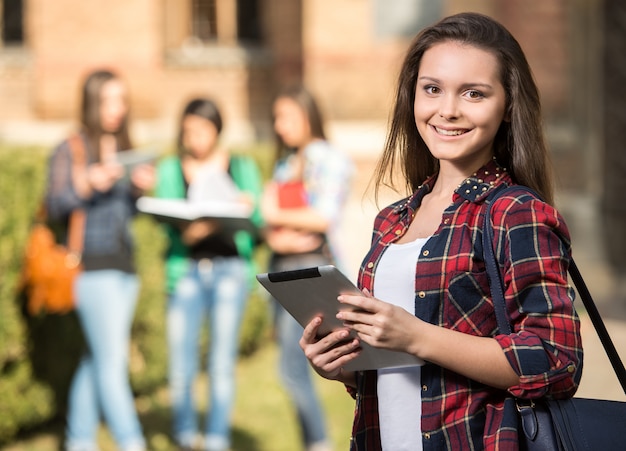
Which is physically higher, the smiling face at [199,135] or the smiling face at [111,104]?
the smiling face at [111,104]

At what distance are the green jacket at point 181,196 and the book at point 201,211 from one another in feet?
0.22

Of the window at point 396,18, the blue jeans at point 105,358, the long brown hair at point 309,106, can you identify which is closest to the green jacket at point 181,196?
the blue jeans at point 105,358

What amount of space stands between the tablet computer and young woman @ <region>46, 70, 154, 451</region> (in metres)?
3.63

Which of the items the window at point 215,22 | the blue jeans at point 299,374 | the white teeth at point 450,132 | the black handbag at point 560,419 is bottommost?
the blue jeans at point 299,374

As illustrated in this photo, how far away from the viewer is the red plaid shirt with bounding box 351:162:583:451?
214 centimetres

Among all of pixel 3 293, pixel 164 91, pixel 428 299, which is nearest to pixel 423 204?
pixel 428 299

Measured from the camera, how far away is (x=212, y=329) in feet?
19.9

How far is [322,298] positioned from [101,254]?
149 inches

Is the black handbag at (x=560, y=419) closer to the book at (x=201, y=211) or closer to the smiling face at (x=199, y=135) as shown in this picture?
the book at (x=201, y=211)

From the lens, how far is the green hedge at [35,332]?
20.5 feet

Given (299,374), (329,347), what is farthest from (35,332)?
(329,347)

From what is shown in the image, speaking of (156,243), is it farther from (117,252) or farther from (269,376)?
(117,252)

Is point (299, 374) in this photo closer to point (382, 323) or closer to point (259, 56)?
point (382, 323)

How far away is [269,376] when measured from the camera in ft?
28.3
